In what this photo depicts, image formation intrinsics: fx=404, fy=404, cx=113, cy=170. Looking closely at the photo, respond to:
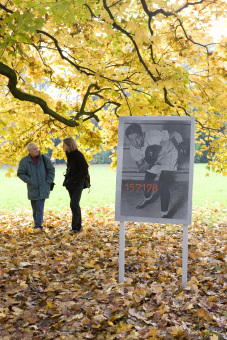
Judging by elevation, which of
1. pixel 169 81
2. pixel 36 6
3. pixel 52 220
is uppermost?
pixel 36 6

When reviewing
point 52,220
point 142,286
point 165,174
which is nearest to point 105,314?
point 142,286

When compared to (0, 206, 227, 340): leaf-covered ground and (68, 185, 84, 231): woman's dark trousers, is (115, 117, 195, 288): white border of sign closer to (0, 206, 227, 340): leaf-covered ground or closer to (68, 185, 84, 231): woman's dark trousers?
(0, 206, 227, 340): leaf-covered ground

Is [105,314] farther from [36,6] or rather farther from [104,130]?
[104,130]

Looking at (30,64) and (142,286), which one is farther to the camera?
(30,64)

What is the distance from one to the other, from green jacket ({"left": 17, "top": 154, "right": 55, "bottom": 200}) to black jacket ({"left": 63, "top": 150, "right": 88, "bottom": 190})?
446mm

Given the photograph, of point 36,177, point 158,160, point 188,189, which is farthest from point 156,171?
point 36,177

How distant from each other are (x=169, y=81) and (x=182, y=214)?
2069 millimetres

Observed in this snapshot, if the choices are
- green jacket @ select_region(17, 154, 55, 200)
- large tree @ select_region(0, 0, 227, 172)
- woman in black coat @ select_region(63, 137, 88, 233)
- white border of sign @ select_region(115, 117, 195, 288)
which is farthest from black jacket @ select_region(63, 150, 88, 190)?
white border of sign @ select_region(115, 117, 195, 288)

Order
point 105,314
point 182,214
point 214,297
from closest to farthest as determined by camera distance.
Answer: point 105,314, point 214,297, point 182,214

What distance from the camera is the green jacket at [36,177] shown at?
7824mm

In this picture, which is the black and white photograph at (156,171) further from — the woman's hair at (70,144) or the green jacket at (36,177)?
the green jacket at (36,177)

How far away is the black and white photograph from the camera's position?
4762 millimetres

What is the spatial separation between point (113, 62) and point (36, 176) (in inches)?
123

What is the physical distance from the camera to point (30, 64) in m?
8.82
